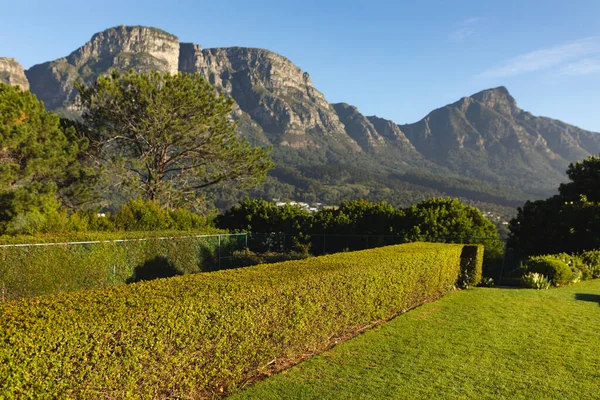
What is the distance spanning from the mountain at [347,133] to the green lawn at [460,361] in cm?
7498

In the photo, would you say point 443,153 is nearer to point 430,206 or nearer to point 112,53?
point 112,53

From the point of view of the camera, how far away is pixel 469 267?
15.0 m

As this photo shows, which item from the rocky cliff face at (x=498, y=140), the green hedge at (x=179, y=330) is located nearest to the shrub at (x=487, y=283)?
the green hedge at (x=179, y=330)

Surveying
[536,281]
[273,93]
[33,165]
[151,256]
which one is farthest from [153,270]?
[273,93]

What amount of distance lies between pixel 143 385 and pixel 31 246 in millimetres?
→ 10293

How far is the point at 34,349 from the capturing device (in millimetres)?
3707

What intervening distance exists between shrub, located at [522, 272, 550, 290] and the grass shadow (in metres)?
12.4

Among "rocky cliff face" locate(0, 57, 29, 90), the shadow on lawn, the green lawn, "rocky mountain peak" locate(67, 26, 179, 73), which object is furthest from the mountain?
the green lawn

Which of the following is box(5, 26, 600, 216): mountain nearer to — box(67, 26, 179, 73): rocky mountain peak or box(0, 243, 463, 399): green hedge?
box(67, 26, 179, 73): rocky mountain peak

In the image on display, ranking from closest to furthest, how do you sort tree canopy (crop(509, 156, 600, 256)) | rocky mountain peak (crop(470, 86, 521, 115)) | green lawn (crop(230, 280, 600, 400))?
green lawn (crop(230, 280, 600, 400)) → tree canopy (crop(509, 156, 600, 256)) → rocky mountain peak (crop(470, 86, 521, 115))

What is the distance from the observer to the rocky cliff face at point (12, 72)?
121m

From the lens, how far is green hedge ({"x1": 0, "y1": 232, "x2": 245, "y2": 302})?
12.7 meters

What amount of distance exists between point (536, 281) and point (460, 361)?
32.0 feet

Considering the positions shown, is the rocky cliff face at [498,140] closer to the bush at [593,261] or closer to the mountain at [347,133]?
the mountain at [347,133]
